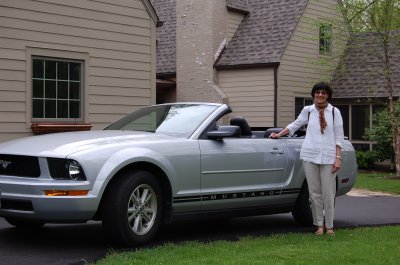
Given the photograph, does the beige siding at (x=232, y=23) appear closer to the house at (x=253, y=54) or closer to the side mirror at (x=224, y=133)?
the house at (x=253, y=54)

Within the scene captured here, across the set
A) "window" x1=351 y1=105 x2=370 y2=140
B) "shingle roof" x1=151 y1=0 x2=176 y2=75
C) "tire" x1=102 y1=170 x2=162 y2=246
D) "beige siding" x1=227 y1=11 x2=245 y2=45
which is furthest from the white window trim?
"window" x1=351 y1=105 x2=370 y2=140

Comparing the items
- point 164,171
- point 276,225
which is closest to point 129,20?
point 276,225

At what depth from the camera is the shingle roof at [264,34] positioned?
2134 centimetres

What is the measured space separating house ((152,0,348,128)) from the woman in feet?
43.3

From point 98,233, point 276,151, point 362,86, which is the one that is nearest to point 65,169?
point 98,233

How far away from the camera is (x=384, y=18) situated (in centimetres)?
1781

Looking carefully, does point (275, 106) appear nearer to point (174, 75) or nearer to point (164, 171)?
point (174, 75)

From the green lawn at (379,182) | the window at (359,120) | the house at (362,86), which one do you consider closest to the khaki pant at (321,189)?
the green lawn at (379,182)

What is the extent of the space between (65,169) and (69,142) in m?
0.40

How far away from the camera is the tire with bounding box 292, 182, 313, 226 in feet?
27.8

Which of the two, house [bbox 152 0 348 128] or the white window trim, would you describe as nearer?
the white window trim

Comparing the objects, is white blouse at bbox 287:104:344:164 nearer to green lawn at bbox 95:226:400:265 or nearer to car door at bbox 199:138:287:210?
car door at bbox 199:138:287:210

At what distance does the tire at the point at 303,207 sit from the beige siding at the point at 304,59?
41.6ft

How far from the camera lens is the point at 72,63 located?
41.1 feet
